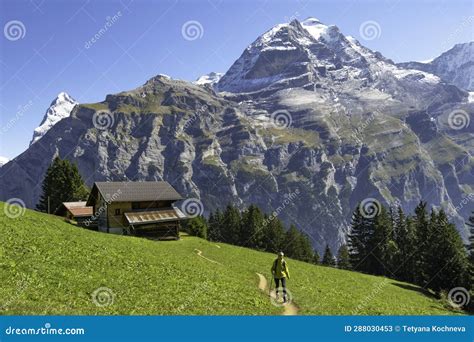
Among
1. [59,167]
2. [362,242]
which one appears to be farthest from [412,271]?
[59,167]

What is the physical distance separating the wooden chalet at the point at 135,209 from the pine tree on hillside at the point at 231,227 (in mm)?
53658

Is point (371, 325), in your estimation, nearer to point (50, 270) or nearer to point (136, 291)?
point (136, 291)

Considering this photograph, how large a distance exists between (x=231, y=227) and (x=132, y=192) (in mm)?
62508

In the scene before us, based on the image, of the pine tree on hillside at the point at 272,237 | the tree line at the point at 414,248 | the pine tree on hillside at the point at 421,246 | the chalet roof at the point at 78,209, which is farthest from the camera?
the pine tree on hillside at the point at 272,237

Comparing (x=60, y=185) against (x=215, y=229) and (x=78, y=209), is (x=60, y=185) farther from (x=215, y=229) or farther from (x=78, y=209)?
(x=215, y=229)

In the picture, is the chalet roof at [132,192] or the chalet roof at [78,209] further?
the chalet roof at [78,209]

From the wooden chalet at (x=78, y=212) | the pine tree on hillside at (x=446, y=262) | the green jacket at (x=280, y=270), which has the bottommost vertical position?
the pine tree on hillside at (x=446, y=262)

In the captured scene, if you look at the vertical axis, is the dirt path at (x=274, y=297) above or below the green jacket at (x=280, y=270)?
below

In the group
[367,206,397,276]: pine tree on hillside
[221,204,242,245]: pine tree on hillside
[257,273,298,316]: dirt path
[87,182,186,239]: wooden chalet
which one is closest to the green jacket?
[257,273,298,316]: dirt path

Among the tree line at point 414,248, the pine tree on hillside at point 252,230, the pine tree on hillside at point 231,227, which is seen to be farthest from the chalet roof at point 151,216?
the pine tree on hillside at point 231,227

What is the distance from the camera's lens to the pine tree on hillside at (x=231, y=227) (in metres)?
120

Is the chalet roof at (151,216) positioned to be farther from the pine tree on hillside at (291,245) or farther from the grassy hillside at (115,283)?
the pine tree on hillside at (291,245)

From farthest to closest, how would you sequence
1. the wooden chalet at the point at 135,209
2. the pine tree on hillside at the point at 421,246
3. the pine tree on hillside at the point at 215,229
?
1. the pine tree on hillside at the point at 215,229
2. the pine tree on hillside at the point at 421,246
3. the wooden chalet at the point at 135,209

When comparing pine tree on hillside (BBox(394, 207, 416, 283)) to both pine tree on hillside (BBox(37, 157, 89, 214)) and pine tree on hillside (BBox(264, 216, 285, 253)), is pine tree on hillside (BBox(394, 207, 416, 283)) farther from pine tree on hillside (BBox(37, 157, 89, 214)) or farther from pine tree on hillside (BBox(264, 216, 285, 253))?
pine tree on hillside (BBox(37, 157, 89, 214))
